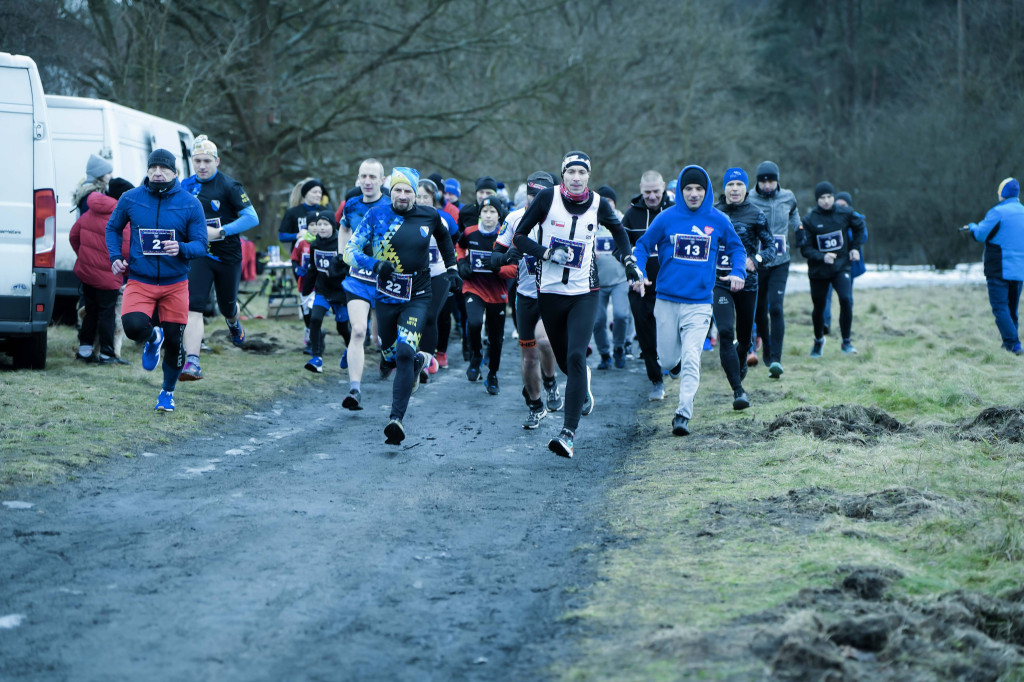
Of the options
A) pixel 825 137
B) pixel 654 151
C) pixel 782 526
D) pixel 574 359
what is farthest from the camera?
pixel 825 137

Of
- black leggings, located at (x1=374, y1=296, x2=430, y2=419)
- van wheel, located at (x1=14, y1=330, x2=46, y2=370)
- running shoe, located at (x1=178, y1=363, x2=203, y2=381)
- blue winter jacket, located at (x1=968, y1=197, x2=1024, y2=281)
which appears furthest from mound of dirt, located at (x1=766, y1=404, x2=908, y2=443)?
van wheel, located at (x1=14, y1=330, x2=46, y2=370)

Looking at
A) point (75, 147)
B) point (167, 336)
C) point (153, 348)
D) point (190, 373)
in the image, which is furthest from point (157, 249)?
point (75, 147)

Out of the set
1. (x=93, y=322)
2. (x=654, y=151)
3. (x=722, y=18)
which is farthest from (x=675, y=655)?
(x=722, y=18)

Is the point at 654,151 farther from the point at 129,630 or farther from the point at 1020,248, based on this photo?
the point at 129,630

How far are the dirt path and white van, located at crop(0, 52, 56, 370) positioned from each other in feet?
10.1

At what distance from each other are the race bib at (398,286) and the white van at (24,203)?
3.96 metres

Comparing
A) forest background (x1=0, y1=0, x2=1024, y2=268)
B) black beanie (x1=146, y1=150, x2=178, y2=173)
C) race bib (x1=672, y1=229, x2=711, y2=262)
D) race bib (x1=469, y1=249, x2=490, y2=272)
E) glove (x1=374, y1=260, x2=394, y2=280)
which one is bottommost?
glove (x1=374, y1=260, x2=394, y2=280)

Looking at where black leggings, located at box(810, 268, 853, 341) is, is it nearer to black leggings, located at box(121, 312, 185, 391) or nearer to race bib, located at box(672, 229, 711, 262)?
race bib, located at box(672, 229, 711, 262)

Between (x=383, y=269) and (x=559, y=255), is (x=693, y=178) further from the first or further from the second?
(x=383, y=269)

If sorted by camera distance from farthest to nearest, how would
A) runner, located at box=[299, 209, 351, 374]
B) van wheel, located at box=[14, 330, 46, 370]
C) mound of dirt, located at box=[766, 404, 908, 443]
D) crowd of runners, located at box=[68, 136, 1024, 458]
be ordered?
1. runner, located at box=[299, 209, 351, 374]
2. van wheel, located at box=[14, 330, 46, 370]
3. mound of dirt, located at box=[766, 404, 908, 443]
4. crowd of runners, located at box=[68, 136, 1024, 458]

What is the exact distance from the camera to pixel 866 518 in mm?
6422

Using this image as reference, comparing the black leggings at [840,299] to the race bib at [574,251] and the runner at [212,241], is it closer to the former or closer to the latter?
the race bib at [574,251]

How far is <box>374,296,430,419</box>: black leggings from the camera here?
8.94 meters

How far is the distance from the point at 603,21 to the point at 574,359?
3243 centimetres
